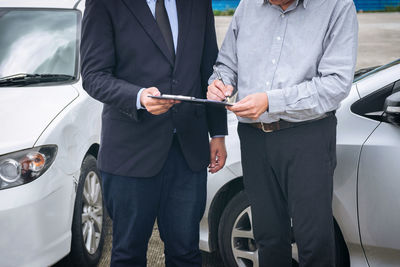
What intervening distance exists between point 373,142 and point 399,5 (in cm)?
2637

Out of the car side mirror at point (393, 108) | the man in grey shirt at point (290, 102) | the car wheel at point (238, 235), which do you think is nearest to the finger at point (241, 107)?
the man in grey shirt at point (290, 102)

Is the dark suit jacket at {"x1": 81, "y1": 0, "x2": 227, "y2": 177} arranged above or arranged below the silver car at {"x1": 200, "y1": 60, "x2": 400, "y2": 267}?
above

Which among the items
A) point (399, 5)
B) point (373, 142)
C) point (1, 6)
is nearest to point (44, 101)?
point (1, 6)

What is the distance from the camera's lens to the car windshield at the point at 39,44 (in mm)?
3297

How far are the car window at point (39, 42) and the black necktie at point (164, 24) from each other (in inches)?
55.7

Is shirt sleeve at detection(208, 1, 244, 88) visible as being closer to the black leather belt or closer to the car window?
the black leather belt

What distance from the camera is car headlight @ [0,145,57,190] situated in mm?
2434

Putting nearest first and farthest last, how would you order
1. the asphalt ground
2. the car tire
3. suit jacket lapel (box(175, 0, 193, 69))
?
suit jacket lapel (box(175, 0, 193, 69)), the car tire, the asphalt ground

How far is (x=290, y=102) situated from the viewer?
187 cm

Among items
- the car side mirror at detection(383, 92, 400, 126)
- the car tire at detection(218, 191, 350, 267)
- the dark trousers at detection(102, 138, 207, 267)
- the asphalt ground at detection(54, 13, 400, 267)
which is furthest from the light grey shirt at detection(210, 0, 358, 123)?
the asphalt ground at detection(54, 13, 400, 267)

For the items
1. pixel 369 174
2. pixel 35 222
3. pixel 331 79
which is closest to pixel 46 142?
pixel 35 222

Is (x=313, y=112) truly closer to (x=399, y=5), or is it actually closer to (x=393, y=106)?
(x=393, y=106)

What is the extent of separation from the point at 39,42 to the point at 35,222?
4.95 ft

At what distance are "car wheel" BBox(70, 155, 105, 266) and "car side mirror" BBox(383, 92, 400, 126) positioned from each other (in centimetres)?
178
